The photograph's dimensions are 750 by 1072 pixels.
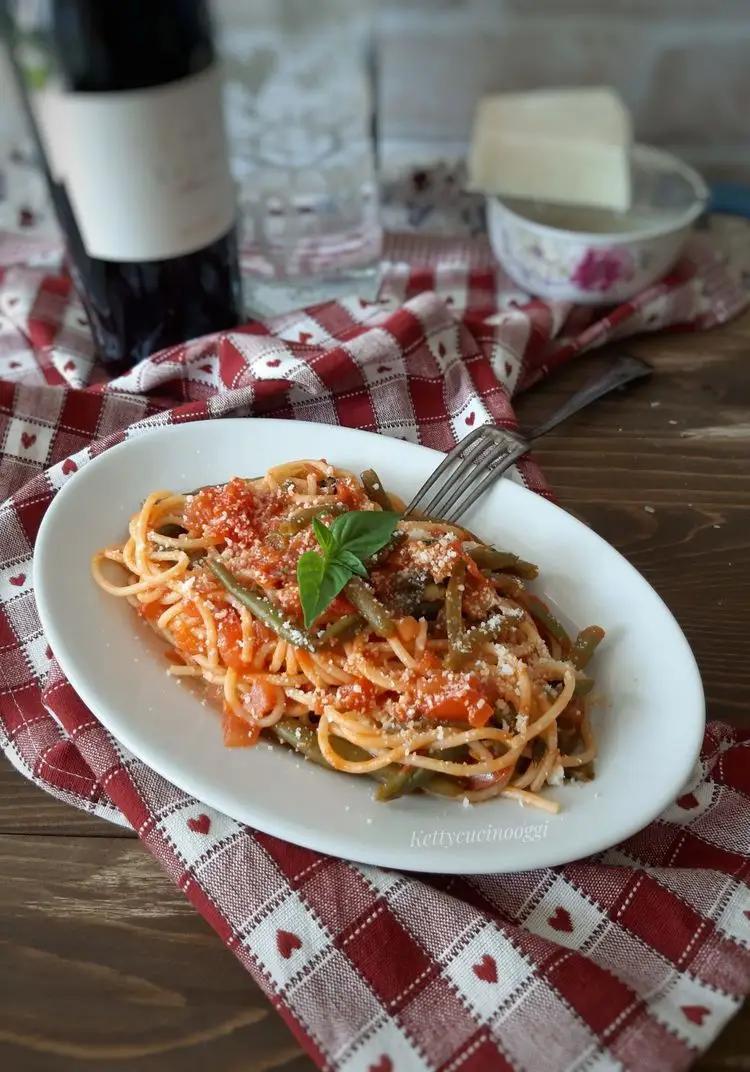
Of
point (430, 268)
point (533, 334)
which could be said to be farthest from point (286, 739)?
point (430, 268)

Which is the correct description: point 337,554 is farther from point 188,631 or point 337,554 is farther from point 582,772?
point 582,772

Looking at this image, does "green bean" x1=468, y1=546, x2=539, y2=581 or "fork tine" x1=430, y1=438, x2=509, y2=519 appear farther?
"fork tine" x1=430, y1=438, x2=509, y2=519

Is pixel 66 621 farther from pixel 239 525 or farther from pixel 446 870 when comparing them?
pixel 446 870

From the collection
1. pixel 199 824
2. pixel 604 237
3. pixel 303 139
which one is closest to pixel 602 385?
pixel 604 237

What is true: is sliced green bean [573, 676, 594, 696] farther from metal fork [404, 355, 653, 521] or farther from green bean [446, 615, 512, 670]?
metal fork [404, 355, 653, 521]

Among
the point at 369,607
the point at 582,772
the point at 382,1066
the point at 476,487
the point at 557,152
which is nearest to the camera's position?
the point at 382,1066

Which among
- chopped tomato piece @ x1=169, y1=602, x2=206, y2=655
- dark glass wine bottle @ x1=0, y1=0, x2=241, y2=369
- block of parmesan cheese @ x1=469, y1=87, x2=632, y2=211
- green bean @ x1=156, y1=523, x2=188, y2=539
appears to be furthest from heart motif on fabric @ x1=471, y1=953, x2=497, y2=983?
block of parmesan cheese @ x1=469, y1=87, x2=632, y2=211
